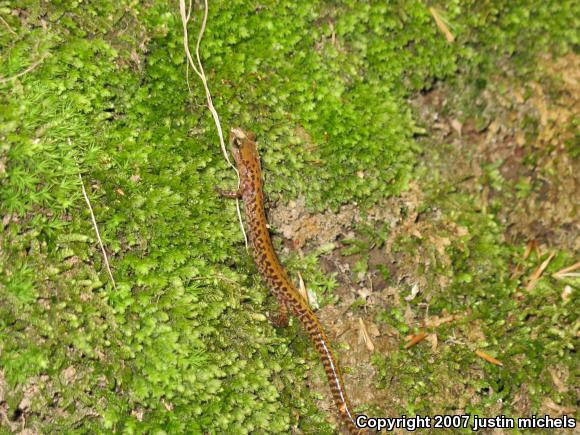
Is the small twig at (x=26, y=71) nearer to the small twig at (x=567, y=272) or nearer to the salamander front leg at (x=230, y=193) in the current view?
the salamander front leg at (x=230, y=193)

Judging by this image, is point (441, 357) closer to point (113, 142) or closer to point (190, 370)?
point (190, 370)

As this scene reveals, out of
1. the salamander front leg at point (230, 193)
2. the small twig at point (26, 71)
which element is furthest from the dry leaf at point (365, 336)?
the small twig at point (26, 71)

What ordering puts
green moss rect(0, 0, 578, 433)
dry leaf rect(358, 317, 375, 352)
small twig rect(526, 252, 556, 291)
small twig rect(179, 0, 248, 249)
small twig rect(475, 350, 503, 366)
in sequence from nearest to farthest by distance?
green moss rect(0, 0, 578, 433) < small twig rect(179, 0, 248, 249) < dry leaf rect(358, 317, 375, 352) < small twig rect(475, 350, 503, 366) < small twig rect(526, 252, 556, 291)

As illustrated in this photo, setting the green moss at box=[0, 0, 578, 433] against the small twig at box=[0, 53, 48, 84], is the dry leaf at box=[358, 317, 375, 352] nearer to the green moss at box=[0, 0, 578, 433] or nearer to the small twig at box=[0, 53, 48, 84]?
the green moss at box=[0, 0, 578, 433]

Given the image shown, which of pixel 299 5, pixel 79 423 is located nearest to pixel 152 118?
pixel 299 5

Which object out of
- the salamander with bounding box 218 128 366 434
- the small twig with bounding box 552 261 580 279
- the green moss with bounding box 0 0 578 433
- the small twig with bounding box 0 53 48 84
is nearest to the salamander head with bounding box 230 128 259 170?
the salamander with bounding box 218 128 366 434

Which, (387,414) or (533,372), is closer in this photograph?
(387,414)

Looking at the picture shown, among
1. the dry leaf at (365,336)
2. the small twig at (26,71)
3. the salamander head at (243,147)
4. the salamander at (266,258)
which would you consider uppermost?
the small twig at (26,71)
